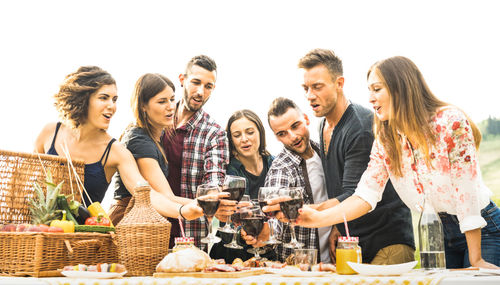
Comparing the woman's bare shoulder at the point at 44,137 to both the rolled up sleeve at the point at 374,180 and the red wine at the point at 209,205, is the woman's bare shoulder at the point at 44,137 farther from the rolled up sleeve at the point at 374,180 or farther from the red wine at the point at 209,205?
the rolled up sleeve at the point at 374,180

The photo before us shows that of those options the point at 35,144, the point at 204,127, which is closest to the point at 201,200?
the point at 35,144

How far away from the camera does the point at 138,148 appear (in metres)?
3.36

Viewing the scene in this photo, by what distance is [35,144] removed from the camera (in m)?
3.17

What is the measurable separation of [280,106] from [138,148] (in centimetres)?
118

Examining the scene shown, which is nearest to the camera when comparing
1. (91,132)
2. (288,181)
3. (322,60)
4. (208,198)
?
(208,198)

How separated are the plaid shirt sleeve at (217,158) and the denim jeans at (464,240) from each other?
183 centimetres

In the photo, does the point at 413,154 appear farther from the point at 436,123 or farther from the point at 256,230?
the point at 256,230

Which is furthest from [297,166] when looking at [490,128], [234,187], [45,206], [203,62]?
[490,128]

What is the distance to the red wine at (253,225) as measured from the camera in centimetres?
243

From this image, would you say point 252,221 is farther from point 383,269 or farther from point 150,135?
point 150,135

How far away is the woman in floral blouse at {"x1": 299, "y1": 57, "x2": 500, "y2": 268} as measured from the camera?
219cm

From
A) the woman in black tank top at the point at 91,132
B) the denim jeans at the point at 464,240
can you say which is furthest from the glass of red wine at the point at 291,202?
the woman in black tank top at the point at 91,132

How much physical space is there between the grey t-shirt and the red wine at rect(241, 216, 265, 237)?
117 cm

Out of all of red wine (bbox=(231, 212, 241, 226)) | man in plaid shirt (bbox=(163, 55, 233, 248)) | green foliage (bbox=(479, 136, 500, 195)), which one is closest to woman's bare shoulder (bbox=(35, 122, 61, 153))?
man in plaid shirt (bbox=(163, 55, 233, 248))
